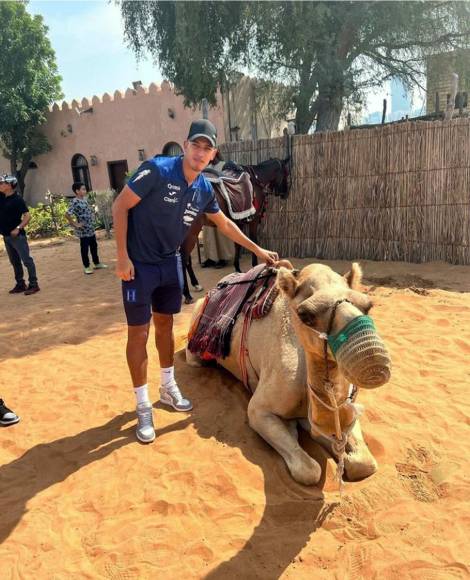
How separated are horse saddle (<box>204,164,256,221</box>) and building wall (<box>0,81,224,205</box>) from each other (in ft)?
25.0

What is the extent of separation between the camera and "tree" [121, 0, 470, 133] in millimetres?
10391

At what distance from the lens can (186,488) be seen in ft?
8.63

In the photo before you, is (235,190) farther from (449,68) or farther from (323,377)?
(449,68)

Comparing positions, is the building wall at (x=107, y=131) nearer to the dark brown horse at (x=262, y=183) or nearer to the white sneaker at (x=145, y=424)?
the dark brown horse at (x=262, y=183)

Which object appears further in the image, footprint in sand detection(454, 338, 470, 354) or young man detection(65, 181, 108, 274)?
young man detection(65, 181, 108, 274)

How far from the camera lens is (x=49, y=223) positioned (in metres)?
15.5

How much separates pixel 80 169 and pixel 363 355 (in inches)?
784

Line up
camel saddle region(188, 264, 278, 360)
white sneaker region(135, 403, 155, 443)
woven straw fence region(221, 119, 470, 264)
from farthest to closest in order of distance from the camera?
woven straw fence region(221, 119, 470, 264), camel saddle region(188, 264, 278, 360), white sneaker region(135, 403, 155, 443)

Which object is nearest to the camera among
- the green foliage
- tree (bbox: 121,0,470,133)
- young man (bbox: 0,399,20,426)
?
young man (bbox: 0,399,20,426)

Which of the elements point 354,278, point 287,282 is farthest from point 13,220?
point 354,278

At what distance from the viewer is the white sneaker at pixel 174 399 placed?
11.5 feet

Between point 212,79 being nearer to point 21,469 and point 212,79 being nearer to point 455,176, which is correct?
point 455,176

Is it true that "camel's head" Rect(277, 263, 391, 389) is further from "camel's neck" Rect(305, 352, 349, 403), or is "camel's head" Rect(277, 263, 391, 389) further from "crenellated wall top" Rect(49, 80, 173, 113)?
"crenellated wall top" Rect(49, 80, 173, 113)

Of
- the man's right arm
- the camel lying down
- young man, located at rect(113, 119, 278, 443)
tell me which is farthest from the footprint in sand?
the man's right arm
